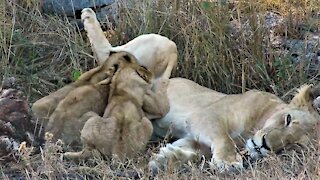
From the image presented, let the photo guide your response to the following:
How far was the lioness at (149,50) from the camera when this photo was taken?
18.1 ft

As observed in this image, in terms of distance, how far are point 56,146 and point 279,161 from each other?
1.17 metres

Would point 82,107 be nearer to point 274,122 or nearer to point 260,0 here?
point 274,122

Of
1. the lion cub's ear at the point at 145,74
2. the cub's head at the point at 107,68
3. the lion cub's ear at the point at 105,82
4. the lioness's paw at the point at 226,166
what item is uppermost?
the cub's head at the point at 107,68

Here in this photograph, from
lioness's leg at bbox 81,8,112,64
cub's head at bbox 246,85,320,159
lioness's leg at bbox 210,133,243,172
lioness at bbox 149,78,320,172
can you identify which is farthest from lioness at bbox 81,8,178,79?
cub's head at bbox 246,85,320,159

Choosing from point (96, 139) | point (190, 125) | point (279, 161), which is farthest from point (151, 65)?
point (279, 161)

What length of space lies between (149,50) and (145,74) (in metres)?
0.47

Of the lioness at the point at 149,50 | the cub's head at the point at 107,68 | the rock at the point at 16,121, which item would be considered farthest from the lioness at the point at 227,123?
the rock at the point at 16,121

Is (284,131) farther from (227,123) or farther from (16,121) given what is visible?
(16,121)

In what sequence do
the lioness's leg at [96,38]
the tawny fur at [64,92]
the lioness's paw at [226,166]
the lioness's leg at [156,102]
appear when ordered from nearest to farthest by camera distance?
the lioness's paw at [226,166] < the tawny fur at [64,92] < the lioness's leg at [156,102] < the lioness's leg at [96,38]

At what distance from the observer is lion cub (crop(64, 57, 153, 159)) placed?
14.7 feet

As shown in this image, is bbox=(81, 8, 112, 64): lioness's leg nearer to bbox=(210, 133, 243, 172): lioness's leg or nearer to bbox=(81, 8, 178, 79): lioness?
bbox=(81, 8, 178, 79): lioness

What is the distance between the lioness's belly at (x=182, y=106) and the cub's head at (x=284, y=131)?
53cm

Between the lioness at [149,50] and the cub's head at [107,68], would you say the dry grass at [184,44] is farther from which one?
the cub's head at [107,68]

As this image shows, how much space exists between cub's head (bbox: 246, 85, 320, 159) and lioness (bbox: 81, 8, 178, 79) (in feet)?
3.41
